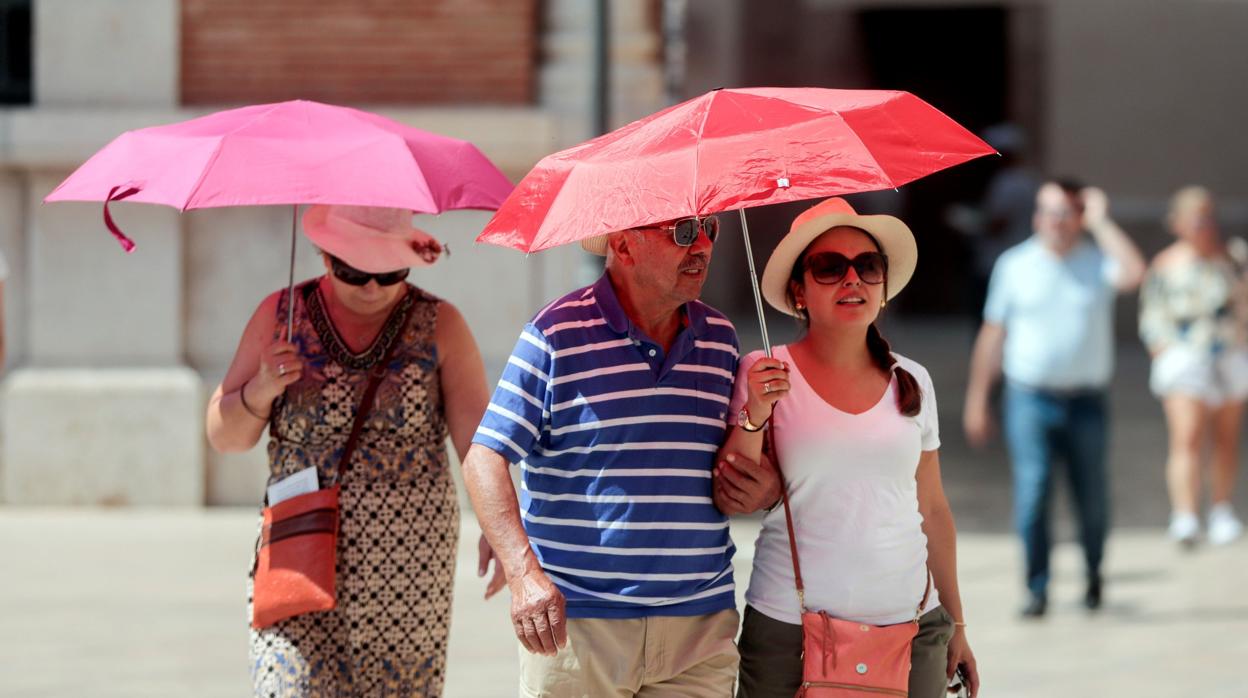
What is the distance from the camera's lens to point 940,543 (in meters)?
4.23

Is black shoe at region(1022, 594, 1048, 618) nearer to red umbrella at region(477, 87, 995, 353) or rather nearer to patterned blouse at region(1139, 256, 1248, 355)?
patterned blouse at region(1139, 256, 1248, 355)

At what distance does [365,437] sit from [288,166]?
67cm

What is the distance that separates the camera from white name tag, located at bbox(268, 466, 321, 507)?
4254 millimetres

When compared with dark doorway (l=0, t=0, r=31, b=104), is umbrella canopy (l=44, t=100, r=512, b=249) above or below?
below

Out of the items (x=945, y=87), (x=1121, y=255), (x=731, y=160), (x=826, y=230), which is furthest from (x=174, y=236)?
(x=945, y=87)

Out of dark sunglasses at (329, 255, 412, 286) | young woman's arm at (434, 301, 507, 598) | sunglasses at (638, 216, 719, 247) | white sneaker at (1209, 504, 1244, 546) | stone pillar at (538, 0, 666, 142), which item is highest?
stone pillar at (538, 0, 666, 142)

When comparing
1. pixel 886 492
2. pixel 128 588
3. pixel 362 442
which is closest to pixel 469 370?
pixel 362 442

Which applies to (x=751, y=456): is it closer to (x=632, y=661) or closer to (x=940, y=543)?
(x=632, y=661)

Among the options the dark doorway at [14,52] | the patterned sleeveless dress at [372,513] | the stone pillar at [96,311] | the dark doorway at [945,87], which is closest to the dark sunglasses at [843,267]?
the patterned sleeveless dress at [372,513]

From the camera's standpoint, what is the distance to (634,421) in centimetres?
381

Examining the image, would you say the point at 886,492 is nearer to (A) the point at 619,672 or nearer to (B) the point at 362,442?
(A) the point at 619,672

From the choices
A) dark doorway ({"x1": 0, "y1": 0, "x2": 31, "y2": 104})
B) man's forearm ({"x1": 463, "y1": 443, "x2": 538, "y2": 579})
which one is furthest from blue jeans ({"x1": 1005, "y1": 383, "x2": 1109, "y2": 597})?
dark doorway ({"x1": 0, "y1": 0, "x2": 31, "y2": 104})

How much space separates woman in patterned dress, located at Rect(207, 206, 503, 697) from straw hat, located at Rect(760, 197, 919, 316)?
0.78m

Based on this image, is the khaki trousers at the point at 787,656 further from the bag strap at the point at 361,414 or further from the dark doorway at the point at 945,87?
the dark doorway at the point at 945,87
